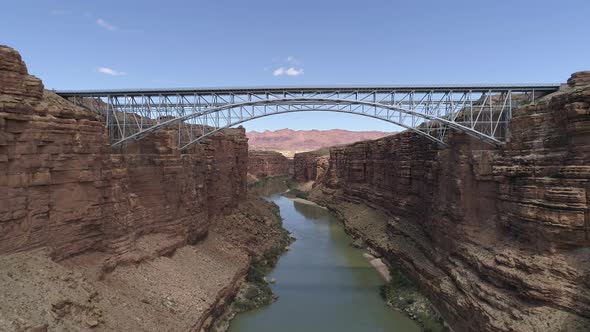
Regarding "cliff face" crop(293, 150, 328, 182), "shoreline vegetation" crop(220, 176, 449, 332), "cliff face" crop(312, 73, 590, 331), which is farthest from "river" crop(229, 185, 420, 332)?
"cliff face" crop(293, 150, 328, 182)

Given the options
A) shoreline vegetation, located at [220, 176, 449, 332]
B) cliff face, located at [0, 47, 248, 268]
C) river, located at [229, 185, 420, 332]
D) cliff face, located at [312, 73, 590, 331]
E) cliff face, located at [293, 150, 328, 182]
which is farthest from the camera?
cliff face, located at [293, 150, 328, 182]

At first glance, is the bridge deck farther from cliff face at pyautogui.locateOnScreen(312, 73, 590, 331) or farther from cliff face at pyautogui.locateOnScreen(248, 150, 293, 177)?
cliff face at pyautogui.locateOnScreen(248, 150, 293, 177)

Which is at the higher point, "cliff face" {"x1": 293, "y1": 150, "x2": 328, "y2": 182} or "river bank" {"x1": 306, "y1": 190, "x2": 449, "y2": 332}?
"cliff face" {"x1": 293, "y1": 150, "x2": 328, "y2": 182}

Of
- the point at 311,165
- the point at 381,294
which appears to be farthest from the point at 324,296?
the point at 311,165

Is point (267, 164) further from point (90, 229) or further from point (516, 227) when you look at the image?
point (516, 227)

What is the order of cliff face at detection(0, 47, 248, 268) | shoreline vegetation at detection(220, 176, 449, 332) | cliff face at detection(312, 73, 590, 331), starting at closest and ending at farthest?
1. cliff face at detection(0, 47, 248, 268)
2. cliff face at detection(312, 73, 590, 331)
3. shoreline vegetation at detection(220, 176, 449, 332)

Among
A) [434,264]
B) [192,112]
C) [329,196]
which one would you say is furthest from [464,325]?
[329,196]

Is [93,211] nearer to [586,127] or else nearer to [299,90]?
[299,90]
